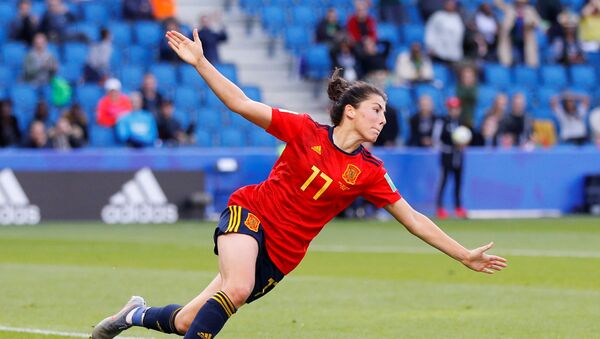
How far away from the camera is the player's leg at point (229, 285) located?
7.05 meters

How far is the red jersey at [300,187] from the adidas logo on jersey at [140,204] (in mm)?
15391

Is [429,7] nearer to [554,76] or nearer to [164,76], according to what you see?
[554,76]

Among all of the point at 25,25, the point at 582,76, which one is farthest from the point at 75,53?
the point at 582,76

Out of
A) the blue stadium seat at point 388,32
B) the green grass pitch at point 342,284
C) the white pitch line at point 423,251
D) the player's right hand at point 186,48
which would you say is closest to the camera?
the player's right hand at point 186,48

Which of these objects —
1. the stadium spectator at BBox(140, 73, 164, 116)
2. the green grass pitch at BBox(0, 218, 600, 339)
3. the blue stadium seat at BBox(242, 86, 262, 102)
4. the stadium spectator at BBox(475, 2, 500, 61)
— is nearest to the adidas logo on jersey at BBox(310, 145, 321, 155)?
the green grass pitch at BBox(0, 218, 600, 339)

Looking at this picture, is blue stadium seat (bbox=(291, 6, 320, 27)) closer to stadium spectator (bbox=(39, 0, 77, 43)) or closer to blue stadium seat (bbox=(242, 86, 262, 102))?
blue stadium seat (bbox=(242, 86, 262, 102))

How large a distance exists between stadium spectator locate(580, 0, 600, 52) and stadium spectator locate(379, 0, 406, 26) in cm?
456

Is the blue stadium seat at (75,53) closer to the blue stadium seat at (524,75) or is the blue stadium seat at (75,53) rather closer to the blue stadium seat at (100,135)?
the blue stadium seat at (100,135)

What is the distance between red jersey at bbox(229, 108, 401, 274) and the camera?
294 inches

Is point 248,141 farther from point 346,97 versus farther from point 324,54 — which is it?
point 346,97

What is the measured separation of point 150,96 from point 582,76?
11.2 m

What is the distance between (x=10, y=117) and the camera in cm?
2300

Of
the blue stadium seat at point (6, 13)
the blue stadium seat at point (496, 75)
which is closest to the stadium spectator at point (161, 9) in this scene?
the blue stadium seat at point (6, 13)

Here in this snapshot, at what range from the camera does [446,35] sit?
94.8ft
